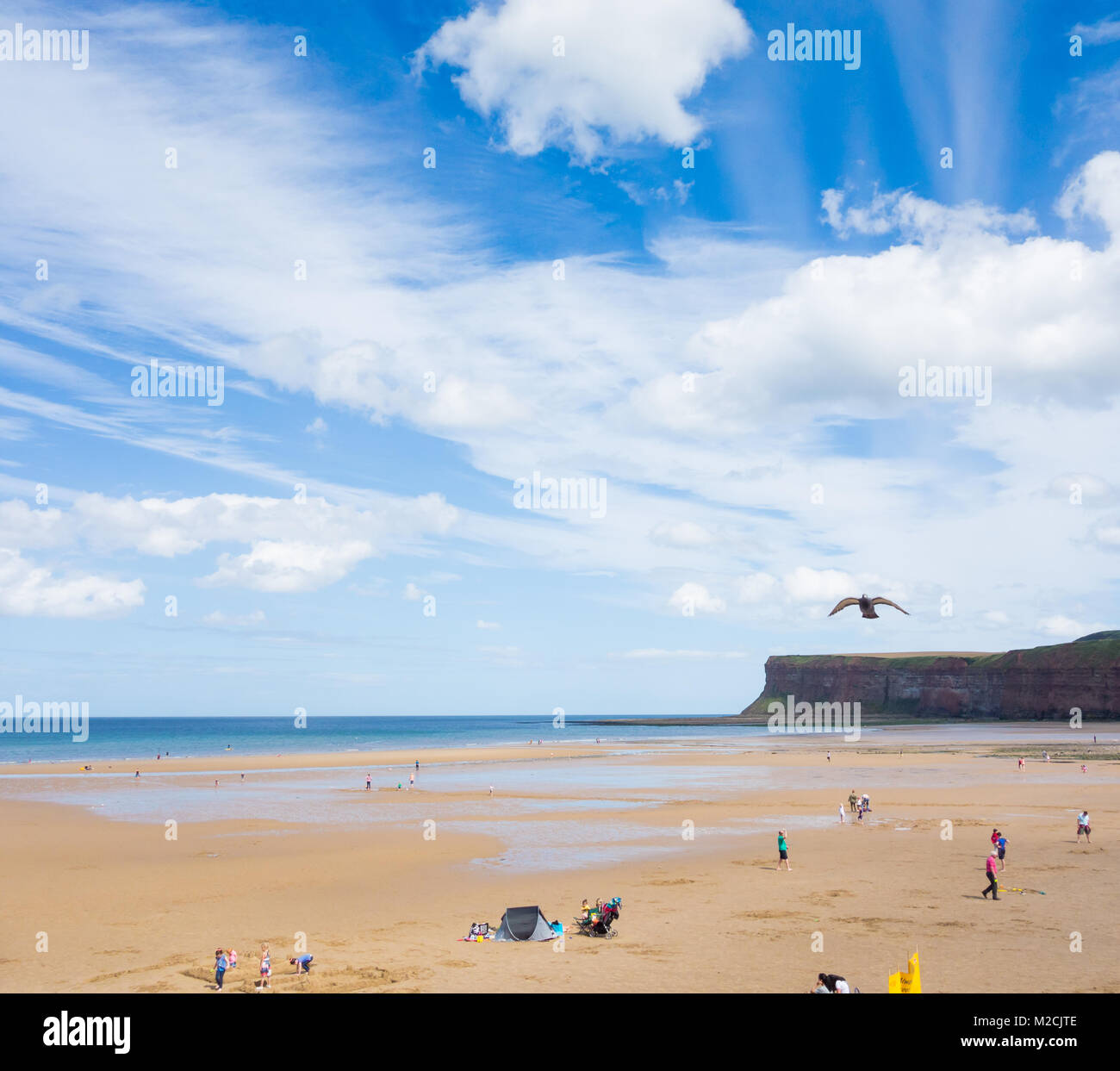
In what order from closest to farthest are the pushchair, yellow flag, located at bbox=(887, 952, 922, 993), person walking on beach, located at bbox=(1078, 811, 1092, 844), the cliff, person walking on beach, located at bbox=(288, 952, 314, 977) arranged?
yellow flag, located at bbox=(887, 952, 922, 993) → person walking on beach, located at bbox=(288, 952, 314, 977) → the pushchair → person walking on beach, located at bbox=(1078, 811, 1092, 844) → the cliff

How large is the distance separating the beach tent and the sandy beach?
0.44m

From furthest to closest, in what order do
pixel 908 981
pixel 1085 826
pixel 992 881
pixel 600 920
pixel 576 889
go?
pixel 1085 826 < pixel 576 889 < pixel 992 881 < pixel 600 920 < pixel 908 981

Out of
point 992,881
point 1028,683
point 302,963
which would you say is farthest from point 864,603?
point 1028,683

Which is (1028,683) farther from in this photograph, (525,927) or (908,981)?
(908,981)

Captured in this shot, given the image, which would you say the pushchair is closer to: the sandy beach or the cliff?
the sandy beach

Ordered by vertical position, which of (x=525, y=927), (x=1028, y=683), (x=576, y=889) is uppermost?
(x=525, y=927)

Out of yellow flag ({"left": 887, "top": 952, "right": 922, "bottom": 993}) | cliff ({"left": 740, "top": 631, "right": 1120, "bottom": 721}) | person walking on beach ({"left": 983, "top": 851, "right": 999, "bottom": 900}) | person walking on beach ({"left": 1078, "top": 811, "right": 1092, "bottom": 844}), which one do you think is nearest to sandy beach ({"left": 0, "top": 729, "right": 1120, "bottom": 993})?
person walking on beach ({"left": 983, "top": 851, "right": 999, "bottom": 900})

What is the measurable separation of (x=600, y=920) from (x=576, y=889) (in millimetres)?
5626

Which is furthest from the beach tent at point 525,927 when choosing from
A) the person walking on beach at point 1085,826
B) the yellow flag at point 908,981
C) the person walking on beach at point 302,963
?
the person walking on beach at point 1085,826

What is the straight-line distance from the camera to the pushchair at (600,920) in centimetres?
2117

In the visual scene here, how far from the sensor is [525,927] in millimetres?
21000

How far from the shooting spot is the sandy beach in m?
18.3
